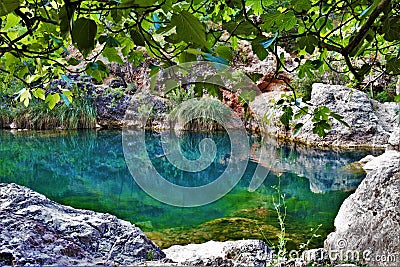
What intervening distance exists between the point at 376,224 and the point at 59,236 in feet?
5.04

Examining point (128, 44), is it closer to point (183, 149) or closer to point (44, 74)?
point (44, 74)

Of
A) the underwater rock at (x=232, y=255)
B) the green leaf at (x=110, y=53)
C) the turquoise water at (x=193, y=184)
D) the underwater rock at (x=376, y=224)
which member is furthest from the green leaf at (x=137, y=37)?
the turquoise water at (x=193, y=184)

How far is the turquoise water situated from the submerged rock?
4.10ft

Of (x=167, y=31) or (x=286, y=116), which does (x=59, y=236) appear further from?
(x=167, y=31)

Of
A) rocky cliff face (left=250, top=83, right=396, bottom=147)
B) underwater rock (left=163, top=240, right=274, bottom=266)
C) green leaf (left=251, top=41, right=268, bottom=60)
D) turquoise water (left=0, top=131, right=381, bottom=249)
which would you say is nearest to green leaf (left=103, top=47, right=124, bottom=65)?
green leaf (left=251, top=41, right=268, bottom=60)

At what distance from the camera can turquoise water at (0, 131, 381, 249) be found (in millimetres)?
3197

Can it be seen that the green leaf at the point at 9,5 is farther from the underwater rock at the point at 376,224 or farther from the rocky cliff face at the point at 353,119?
the rocky cliff face at the point at 353,119

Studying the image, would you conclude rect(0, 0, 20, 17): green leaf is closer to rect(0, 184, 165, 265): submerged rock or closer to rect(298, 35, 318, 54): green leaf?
Answer: rect(298, 35, 318, 54): green leaf

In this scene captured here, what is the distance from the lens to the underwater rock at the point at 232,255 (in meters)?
1.78

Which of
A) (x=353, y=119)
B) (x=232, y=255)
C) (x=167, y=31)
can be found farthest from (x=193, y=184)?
(x=167, y=31)

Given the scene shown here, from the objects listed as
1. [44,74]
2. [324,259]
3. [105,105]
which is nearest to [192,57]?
[44,74]

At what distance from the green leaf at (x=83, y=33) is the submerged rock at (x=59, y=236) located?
965 millimetres

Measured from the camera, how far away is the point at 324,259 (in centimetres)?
177

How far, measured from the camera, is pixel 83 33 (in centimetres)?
43
